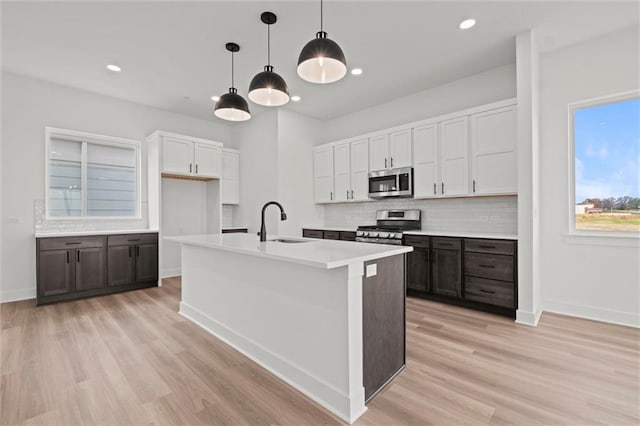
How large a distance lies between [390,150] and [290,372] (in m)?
3.66

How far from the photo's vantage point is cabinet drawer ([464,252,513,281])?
339cm

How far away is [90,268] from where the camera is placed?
431 cm

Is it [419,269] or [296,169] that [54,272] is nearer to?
[296,169]

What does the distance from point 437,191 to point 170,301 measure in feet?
13.2

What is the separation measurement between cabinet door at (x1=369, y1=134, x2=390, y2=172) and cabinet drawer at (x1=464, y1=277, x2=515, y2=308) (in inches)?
84.7

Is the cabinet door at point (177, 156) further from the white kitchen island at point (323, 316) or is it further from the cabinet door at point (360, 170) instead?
the white kitchen island at point (323, 316)

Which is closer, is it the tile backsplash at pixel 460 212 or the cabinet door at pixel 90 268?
the tile backsplash at pixel 460 212

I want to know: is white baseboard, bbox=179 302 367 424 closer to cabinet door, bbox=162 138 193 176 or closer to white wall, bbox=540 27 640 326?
cabinet door, bbox=162 138 193 176

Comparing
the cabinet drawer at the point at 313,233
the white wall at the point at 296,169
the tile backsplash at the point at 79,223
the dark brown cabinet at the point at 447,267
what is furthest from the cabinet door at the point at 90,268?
the dark brown cabinet at the point at 447,267

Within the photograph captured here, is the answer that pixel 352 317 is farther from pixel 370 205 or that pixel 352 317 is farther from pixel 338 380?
pixel 370 205

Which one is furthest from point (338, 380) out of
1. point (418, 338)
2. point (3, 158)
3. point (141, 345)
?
point (3, 158)

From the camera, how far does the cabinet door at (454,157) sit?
13.0 feet

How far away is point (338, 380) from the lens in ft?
6.01

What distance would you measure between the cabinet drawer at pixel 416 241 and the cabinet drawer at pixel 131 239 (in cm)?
400
